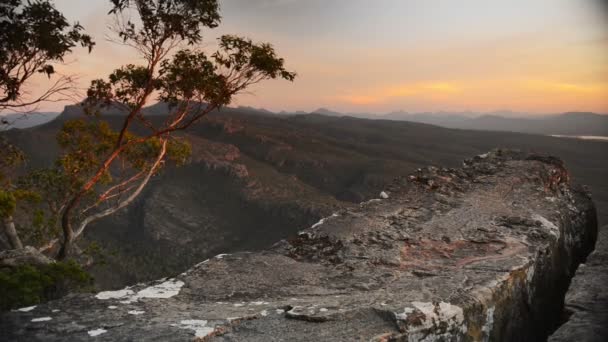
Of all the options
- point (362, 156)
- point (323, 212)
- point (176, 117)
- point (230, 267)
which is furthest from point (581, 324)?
point (362, 156)

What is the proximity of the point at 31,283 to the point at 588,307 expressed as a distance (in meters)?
11.4

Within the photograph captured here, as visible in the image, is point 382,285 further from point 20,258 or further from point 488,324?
point 20,258

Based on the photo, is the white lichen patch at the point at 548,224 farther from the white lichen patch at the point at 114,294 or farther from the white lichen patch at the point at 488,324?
the white lichen patch at the point at 114,294

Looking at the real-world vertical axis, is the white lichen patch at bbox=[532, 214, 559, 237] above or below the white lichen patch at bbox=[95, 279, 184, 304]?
above

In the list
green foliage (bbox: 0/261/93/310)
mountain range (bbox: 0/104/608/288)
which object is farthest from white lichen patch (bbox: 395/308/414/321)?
mountain range (bbox: 0/104/608/288)

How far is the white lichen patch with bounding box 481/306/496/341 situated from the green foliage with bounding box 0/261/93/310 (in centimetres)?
1003

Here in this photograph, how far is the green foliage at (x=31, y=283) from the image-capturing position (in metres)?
10.1

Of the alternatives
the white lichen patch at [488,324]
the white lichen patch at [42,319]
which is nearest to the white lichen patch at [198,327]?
the white lichen patch at [42,319]

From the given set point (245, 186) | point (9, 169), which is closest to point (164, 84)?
point (9, 169)

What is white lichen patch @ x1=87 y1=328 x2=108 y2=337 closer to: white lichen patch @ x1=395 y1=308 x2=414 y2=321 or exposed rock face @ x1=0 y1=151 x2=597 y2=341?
exposed rock face @ x1=0 y1=151 x2=597 y2=341

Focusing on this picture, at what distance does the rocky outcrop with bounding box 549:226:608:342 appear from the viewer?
4.34 meters

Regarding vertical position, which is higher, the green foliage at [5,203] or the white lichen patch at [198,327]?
the green foliage at [5,203]

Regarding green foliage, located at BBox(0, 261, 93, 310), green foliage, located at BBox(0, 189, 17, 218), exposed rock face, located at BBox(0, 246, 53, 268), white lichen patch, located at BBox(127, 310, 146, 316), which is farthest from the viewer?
exposed rock face, located at BBox(0, 246, 53, 268)

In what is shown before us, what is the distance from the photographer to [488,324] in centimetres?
480
